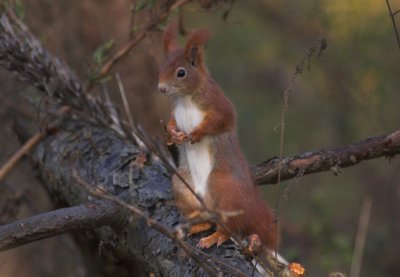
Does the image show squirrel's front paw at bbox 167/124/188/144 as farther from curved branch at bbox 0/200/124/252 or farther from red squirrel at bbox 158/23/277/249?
curved branch at bbox 0/200/124/252

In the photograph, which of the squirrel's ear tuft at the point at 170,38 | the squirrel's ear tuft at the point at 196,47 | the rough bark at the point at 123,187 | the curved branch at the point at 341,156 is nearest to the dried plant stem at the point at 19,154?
the rough bark at the point at 123,187

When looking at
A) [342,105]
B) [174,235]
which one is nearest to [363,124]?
[342,105]

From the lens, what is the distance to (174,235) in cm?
177

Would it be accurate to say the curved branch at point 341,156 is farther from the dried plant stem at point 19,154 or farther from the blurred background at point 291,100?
the dried plant stem at point 19,154

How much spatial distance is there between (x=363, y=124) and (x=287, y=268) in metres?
3.69

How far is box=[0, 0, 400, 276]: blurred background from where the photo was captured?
3933 millimetres

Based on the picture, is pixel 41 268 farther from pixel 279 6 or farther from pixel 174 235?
pixel 279 6

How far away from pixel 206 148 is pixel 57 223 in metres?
0.58

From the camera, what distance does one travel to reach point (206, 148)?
2723mm

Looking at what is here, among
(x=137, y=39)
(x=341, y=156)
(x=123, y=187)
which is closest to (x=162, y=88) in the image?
(x=123, y=187)

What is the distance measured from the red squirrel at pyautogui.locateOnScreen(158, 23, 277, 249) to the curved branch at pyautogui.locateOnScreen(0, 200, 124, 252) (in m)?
0.24

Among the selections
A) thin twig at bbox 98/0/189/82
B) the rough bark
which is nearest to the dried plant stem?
the rough bark

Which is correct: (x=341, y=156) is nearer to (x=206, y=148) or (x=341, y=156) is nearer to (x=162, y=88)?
(x=206, y=148)

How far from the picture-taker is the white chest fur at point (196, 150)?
2.71 metres
